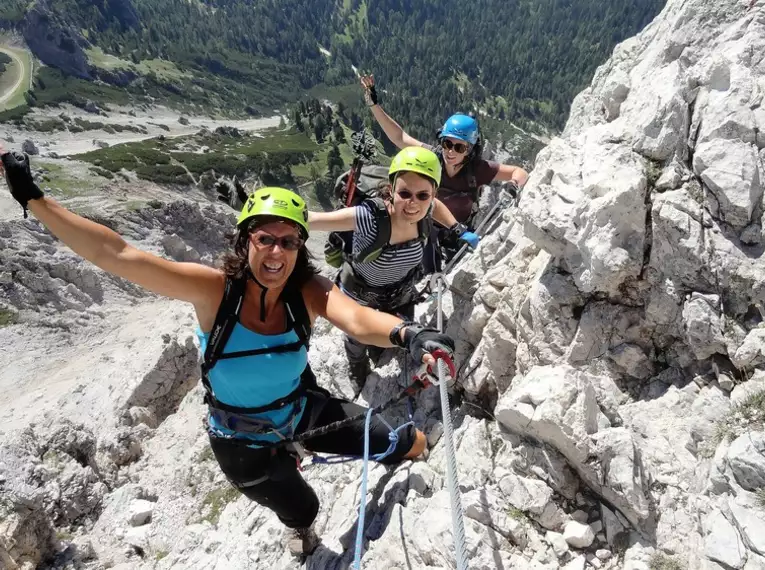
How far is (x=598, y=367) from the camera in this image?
216 inches

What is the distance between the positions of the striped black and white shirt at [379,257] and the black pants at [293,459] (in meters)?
2.04

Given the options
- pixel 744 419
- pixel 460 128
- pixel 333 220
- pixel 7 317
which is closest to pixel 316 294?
pixel 333 220

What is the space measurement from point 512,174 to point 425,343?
585 centimetres

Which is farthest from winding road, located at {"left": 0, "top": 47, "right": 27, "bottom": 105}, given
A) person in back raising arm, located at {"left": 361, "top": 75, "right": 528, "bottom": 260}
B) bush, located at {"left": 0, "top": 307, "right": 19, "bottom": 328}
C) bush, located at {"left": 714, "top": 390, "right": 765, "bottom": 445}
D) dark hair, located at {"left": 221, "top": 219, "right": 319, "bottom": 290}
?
bush, located at {"left": 714, "top": 390, "right": 765, "bottom": 445}

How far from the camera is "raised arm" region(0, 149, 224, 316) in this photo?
380cm

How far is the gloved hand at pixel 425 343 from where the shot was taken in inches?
164

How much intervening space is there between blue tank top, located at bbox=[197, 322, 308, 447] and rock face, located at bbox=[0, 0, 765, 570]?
2.01 m

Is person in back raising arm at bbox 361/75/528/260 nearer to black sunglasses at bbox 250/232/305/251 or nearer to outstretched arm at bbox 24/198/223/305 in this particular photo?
black sunglasses at bbox 250/232/305/251

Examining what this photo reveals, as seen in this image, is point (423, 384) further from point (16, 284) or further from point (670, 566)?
point (16, 284)

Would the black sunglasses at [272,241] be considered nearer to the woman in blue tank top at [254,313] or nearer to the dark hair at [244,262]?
the woman in blue tank top at [254,313]

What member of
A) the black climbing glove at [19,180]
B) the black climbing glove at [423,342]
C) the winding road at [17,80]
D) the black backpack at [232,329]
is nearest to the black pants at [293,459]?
the black backpack at [232,329]

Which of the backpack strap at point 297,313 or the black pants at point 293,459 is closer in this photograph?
the backpack strap at point 297,313

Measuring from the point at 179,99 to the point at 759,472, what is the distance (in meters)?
185

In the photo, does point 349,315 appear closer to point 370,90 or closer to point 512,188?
point 512,188
